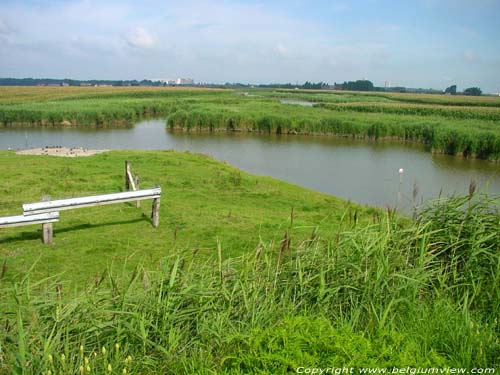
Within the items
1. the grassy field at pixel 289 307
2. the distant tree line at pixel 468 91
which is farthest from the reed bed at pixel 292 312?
the distant tree line at pixel 468 91

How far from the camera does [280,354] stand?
116 inches

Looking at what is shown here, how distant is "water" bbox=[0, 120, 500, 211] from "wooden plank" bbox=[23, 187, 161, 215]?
30.7 feet

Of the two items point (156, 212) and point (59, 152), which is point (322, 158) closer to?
point (59, 152)

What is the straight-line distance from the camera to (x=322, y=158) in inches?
1032

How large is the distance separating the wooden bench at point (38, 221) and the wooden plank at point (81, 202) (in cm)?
9

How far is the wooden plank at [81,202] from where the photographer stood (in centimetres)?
732

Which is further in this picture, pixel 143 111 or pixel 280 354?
pixel 143 111

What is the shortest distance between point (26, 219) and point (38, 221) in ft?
0.88

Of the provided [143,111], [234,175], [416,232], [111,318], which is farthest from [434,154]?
[143,111]

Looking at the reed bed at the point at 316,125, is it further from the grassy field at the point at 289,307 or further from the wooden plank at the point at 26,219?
the wooden plank at the point at 26,219

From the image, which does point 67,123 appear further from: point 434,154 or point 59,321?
point 59,321

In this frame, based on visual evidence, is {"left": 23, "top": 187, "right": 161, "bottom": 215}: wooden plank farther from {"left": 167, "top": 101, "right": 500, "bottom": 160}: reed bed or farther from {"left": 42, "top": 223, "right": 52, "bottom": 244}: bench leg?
{"left": 167, "top": 101, "right": 500, "bottom": 160}: reed bed

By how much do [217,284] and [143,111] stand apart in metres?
54.2

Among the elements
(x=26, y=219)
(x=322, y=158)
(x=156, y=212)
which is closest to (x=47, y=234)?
(x=26, y=219)
